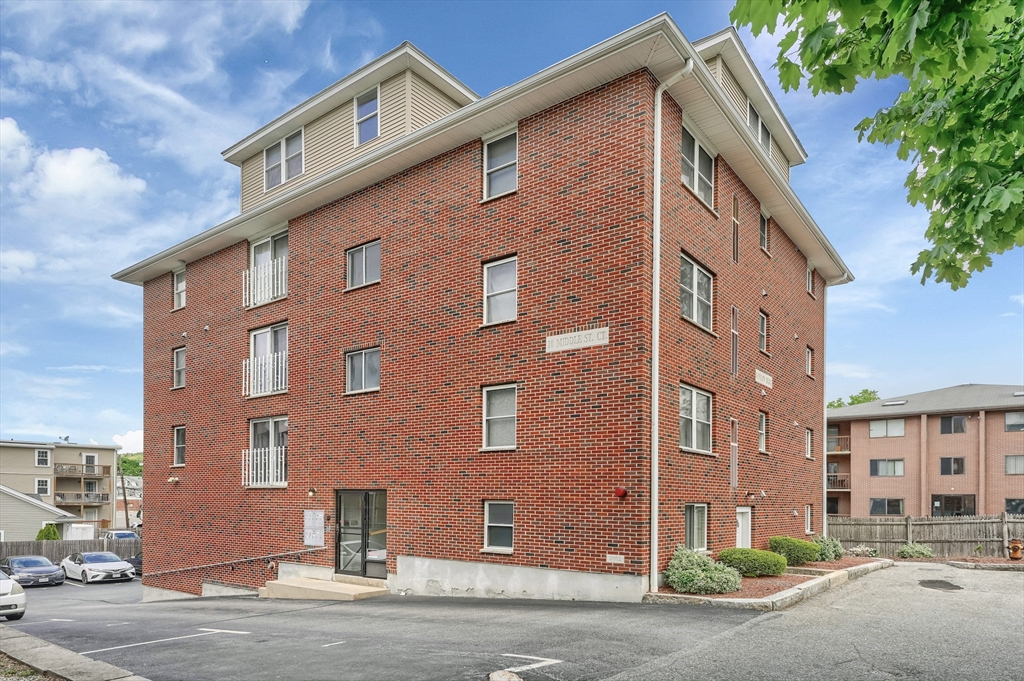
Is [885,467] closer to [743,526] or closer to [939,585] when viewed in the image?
[939,585]

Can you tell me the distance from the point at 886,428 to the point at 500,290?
3845 centimetres

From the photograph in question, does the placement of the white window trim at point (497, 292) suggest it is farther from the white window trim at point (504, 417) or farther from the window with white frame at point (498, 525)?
the window with white frame at point (498, 525)

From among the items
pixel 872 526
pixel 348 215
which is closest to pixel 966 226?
pixel 348 215

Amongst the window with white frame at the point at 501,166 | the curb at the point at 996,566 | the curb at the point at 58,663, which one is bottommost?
the curb at the point at 996,566

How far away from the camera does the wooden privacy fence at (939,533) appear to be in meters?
25.5

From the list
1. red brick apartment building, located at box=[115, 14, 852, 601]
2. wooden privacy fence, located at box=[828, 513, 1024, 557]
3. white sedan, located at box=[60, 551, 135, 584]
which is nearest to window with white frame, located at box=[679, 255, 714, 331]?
red brick apartment building, located at box=[115, 14, 852, 601]

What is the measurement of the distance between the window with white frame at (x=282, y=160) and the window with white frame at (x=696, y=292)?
1212 cm

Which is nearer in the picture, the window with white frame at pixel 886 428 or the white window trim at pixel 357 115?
the white window trim at pixel 357 115

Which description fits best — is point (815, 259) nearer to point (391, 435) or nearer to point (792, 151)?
point (792, 151)

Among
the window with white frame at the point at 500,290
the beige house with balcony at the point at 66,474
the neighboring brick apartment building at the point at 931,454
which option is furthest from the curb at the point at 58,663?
the beige house with balcony at the point at 66,474

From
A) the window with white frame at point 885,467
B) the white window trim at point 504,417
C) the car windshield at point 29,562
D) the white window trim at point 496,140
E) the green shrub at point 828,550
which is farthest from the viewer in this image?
the window with white frame at point 885,467

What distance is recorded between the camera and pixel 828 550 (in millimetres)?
20469

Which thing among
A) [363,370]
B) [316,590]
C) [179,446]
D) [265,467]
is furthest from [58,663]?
[179,446]

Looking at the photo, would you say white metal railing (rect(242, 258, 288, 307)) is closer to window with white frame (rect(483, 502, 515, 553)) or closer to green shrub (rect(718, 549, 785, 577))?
Result: window with white frame (rect(483, 502, 515, 553))
